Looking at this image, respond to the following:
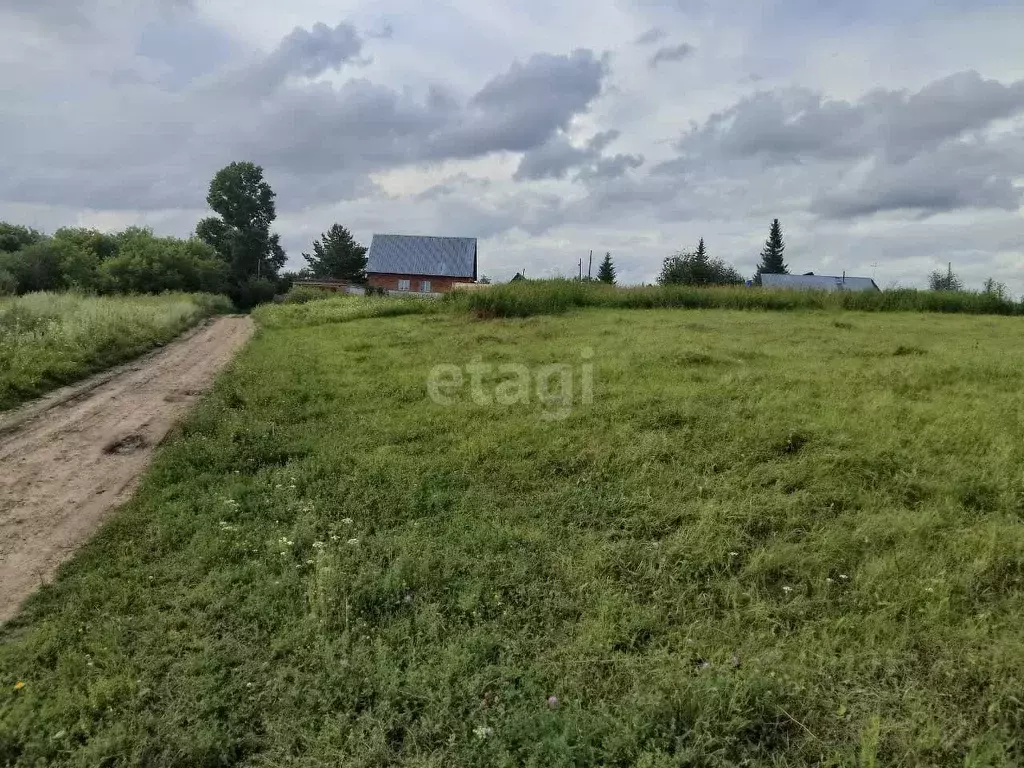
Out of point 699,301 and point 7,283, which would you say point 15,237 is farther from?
point 699,301

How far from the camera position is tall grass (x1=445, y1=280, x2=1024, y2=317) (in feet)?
61.1

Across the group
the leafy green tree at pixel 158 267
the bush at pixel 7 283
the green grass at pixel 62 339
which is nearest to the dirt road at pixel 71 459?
the green grass at pixel 62 339

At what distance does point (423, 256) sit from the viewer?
4756 centimetres

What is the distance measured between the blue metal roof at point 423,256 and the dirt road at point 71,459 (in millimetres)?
38717

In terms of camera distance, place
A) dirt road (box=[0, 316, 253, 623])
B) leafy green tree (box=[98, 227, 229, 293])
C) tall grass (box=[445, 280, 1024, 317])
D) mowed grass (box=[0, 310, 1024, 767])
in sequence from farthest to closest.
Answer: leafy green tree (box=[98, 227, 229, 293])
tall grass (box=[445, 280, 1024, 317])
dirt road (box=[0, 316, 253, 623])
mowed grass (box=[0, 310, 1024, 767])

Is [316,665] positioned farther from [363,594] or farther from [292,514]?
[292,514]

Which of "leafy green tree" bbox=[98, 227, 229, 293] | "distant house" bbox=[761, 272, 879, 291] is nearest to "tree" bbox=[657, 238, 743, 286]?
"distant house" bbox=[761, 272, 879, 291]

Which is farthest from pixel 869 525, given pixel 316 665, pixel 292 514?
pixel 292 514

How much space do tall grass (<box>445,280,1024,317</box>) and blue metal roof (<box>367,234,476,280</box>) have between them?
28.8 m

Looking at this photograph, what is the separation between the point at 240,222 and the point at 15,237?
16.2 meters

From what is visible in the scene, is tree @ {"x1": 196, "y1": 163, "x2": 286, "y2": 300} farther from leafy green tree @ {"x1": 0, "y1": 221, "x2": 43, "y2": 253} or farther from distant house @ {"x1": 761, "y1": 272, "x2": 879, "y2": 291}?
distant house @ {"x1": 761, "y1": 272, "x2": 879, "y2": 291}

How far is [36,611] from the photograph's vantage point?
10.8 feet

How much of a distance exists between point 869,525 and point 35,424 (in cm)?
755

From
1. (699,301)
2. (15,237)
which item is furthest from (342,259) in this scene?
(699,301)
